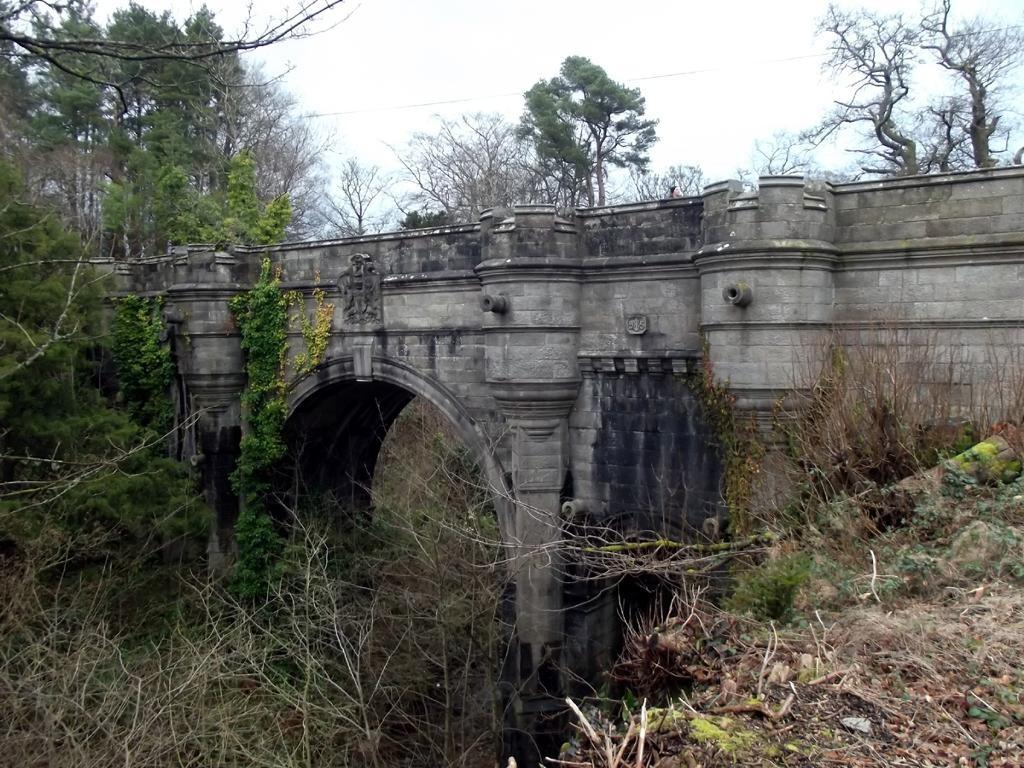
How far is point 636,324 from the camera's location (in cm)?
999

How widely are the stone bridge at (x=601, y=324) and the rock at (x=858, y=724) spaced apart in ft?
14.7

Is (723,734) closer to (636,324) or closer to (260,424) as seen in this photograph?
(636,324)

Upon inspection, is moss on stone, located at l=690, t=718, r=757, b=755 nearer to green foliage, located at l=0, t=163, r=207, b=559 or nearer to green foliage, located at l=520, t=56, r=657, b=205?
green foliage, located at l=0, t=163, r=207, b=559

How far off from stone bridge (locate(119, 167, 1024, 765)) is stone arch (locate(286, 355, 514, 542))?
48mm

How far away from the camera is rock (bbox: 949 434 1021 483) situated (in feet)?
21.9

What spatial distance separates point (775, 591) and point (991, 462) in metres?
2.33

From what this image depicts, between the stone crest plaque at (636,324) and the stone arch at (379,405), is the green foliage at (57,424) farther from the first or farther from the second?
the stone crest plaque at (636,324)

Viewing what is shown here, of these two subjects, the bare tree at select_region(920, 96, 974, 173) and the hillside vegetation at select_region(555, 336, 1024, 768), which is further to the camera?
the bare tree at select_region(920, 96, 974, 173)

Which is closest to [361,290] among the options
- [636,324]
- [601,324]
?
[601,324]

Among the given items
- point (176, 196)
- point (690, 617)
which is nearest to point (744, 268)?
point (690, 617)

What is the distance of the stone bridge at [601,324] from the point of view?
8227 millimetres

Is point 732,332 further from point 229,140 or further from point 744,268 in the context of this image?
point 229,140

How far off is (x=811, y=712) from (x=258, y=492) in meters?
12.5

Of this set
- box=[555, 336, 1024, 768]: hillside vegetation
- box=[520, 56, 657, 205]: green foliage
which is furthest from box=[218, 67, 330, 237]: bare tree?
box=[555, 336, 1024, 768]: hillside vegetation
